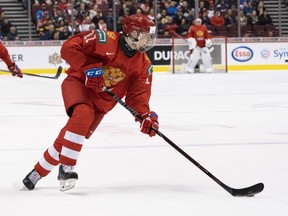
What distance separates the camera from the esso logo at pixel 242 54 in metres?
12.9

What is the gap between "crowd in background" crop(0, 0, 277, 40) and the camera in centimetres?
1315

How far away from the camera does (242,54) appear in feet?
42.5

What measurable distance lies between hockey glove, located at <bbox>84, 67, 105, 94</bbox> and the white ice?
468mm

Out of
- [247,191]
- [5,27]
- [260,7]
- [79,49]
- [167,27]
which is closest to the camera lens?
[247,191]

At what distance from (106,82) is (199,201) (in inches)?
28.2

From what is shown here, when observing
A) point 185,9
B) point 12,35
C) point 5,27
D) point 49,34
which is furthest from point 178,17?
point 5,27

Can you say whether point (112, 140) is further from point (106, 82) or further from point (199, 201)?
point (199, 201)

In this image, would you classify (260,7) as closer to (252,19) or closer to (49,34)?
(252,19)

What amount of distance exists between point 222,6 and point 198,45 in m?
1.77

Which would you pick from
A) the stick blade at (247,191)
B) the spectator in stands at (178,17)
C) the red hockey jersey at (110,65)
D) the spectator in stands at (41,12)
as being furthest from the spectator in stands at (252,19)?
the stick blade at (247,191)

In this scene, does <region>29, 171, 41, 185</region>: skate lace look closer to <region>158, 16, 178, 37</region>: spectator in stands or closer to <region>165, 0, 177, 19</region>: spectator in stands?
<region>158, 16, 178, 37</region>: spectator in stands

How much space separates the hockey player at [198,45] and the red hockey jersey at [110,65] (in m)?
9.41

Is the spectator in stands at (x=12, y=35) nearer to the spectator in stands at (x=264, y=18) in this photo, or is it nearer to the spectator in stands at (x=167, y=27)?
the spectator in stands at (x=167, y=27)

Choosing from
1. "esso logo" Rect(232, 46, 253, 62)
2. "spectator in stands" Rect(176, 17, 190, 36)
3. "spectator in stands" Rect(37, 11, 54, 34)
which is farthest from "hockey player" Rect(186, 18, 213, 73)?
"spectator in stands" Rect(37, 11, 54, 34)
